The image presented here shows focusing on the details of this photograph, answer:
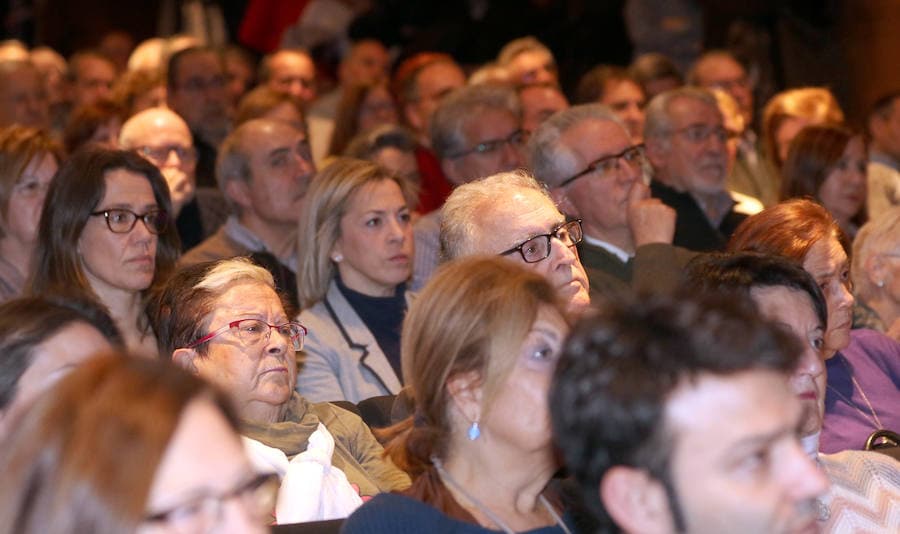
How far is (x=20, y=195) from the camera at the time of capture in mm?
4602

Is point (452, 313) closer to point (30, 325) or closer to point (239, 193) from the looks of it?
point (30, 325)

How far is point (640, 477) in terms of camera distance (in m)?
1.86

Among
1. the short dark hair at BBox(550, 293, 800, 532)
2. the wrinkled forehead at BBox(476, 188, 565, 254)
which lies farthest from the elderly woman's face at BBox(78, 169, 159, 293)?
the short dark hair at BBox(550, 293, 800, 532)

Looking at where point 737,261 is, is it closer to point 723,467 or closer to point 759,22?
point 723,467

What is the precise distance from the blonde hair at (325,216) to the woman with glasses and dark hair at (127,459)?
2.57 meters

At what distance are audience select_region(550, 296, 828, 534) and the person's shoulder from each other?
1.60 ft

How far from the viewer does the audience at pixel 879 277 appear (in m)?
4.37

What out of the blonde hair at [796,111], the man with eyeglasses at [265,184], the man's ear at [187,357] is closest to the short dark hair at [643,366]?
the man's ear at [187,357]

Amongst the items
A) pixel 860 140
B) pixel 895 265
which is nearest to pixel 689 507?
pixel 895 265

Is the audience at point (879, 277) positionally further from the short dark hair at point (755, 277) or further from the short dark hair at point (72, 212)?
the short dark hair at point (72, 212)

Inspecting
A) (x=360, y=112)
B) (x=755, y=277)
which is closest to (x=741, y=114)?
(x=360, y=112)

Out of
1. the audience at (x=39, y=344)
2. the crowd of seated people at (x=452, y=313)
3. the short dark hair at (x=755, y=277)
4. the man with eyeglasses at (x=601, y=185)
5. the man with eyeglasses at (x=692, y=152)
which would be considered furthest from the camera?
the man with eyeglasses at (x=692, y=152)

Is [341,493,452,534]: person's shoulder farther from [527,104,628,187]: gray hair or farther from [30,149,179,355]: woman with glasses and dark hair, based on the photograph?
[527,104,628,187]: gray hair

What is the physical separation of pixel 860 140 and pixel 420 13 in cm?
401
